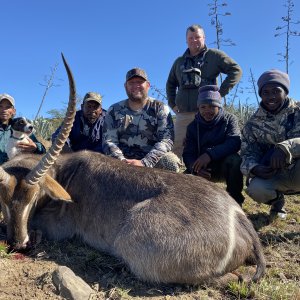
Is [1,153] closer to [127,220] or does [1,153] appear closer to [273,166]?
[127,220]

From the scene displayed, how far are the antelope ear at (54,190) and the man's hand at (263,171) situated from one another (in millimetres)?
2614

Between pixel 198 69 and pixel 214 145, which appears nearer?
pixel 214 145

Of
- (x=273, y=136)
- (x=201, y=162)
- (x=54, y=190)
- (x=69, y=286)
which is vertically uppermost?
(x=273, y=136)

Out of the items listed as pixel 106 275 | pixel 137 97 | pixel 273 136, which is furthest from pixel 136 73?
pixel 106 275

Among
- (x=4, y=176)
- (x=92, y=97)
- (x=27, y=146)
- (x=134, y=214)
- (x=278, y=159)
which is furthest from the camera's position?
(x=92, y=97)

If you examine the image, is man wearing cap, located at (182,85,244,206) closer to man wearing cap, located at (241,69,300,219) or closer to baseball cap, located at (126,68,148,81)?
man wearing cap, located at (241,69,300,219)

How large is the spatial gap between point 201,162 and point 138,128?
1.33 meters

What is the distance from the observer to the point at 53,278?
354 cm

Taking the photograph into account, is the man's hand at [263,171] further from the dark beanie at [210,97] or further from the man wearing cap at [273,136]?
the dark beanie at [210,97]

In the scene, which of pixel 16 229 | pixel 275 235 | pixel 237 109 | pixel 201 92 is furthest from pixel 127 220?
pixel 237 109

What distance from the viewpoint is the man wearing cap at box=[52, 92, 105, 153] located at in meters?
7.11

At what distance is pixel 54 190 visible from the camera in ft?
15.1

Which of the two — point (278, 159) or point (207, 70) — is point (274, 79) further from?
point (207, 70)

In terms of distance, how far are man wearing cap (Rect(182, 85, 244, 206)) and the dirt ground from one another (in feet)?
4.07
